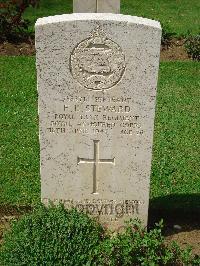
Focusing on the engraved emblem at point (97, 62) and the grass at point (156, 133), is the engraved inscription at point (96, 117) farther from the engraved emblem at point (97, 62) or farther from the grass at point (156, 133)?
the grass at point (156, 133)

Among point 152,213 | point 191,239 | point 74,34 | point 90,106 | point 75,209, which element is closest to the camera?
point 74,34

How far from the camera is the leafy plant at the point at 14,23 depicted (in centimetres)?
1165

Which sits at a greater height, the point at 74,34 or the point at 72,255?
the point at 74,34

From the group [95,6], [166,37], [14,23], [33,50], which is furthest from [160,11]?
[95,6]

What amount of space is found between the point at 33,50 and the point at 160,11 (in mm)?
5475

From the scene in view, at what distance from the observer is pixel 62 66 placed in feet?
14.5

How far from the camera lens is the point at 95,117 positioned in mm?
4625

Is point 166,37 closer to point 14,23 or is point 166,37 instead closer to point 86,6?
point 14,23

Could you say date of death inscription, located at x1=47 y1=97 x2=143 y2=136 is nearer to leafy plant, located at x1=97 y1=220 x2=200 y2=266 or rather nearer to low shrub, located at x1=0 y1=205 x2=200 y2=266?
low shrub, located at x1=0 y1=205 x2=200 y2=266

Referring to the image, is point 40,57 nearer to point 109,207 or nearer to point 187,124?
point 109,207

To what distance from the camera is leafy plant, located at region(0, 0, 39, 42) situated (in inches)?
459

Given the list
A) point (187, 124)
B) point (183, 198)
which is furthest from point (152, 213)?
point (187, 124)

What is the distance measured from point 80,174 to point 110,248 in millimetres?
784

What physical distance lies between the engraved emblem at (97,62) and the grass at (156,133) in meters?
2.04
